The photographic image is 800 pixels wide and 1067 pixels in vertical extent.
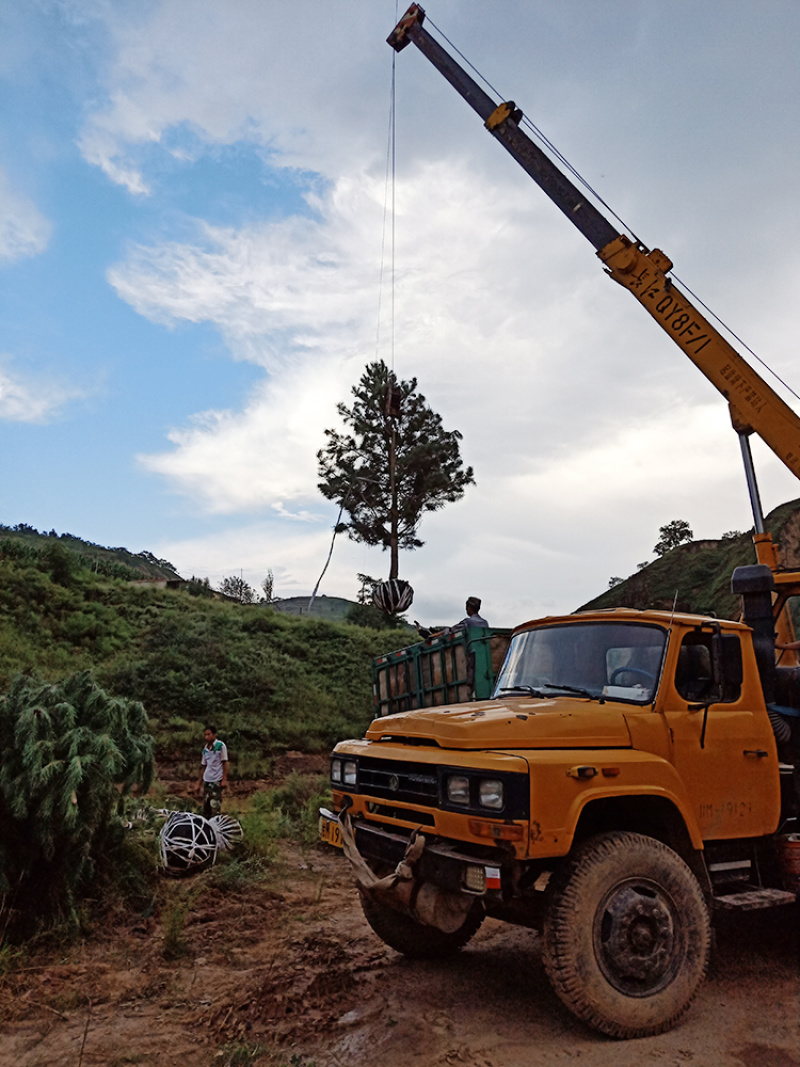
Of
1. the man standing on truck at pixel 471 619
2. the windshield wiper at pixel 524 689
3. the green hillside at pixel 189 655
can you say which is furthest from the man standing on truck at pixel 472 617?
the green hillside at pixel 189 655

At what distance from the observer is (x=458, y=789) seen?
13.1 feet

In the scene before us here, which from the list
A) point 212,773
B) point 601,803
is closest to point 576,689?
point 601,803

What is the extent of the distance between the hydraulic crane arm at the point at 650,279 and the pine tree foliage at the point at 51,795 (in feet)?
29.7

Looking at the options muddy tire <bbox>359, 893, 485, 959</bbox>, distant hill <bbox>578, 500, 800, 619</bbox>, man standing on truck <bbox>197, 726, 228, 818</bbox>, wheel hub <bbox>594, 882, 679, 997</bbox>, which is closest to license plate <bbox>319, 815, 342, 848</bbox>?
muddy tire <bbox>359, 893, 485, 959</bbox>

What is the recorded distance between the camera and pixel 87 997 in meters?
4.70

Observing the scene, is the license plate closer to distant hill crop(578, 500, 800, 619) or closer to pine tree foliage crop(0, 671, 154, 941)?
pine tree foliage crop(0, 671, 154, 941)

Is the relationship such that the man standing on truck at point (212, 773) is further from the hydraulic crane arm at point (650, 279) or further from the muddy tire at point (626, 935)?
the hydraulic crane arm at point (650, 279)

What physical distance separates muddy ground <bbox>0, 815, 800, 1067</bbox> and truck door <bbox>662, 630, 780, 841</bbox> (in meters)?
1.01

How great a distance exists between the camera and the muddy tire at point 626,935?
3.79 metres

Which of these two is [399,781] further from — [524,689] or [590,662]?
[590,662]

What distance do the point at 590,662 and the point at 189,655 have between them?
1832 centimetres

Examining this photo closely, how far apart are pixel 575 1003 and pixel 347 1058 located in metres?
1.19

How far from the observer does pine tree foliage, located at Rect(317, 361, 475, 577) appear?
30906 mm

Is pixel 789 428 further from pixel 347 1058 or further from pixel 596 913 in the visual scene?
pixel 347 1058
